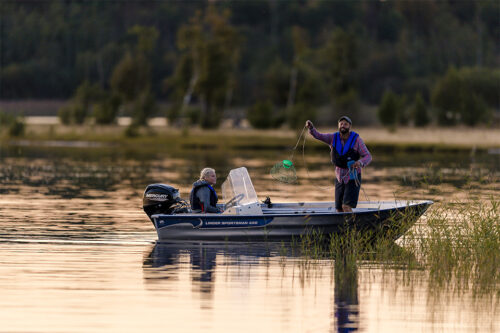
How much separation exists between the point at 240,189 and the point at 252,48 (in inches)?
5940

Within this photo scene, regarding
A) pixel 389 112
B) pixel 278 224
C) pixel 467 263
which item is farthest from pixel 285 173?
pixel 389 112

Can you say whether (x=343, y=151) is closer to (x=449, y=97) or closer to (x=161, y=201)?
(x=161, y=201)

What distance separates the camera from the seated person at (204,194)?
69.2 feet

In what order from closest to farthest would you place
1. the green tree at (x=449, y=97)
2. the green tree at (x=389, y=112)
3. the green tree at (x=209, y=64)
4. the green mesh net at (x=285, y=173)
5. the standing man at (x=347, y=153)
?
1. the standing man at (x=347, y=153)
2. the green mesh net at (x=285, y=173)
3. the green tree at (x=389, y=112)
4. the green tree at (x=209, y=64)
5. the green tree at (x=449, y=97)

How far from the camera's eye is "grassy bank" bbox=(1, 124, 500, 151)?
72.6m

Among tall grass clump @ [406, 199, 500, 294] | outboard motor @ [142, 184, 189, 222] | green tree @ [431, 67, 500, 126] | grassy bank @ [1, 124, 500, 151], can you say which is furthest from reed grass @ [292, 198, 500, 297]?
green tree @ [431, 67, 500, 126]

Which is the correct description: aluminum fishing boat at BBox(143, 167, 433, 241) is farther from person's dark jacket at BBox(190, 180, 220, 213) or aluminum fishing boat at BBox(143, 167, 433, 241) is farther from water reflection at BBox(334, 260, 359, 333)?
water reflection at BBox(334, 260, 359, 333)

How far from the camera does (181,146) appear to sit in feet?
245

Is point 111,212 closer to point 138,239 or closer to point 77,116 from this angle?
point 138,239

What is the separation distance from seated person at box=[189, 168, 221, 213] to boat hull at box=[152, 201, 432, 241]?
290 mm

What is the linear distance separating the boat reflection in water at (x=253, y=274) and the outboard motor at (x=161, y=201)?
711 millimetres

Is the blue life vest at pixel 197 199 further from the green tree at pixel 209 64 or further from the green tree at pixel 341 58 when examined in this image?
the green tree at pixel 341 58

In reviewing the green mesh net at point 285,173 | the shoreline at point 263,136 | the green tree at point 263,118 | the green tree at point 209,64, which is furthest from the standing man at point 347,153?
the green tree at point 209,64

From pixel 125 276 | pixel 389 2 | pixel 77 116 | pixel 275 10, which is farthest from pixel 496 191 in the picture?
pixel 389 2
